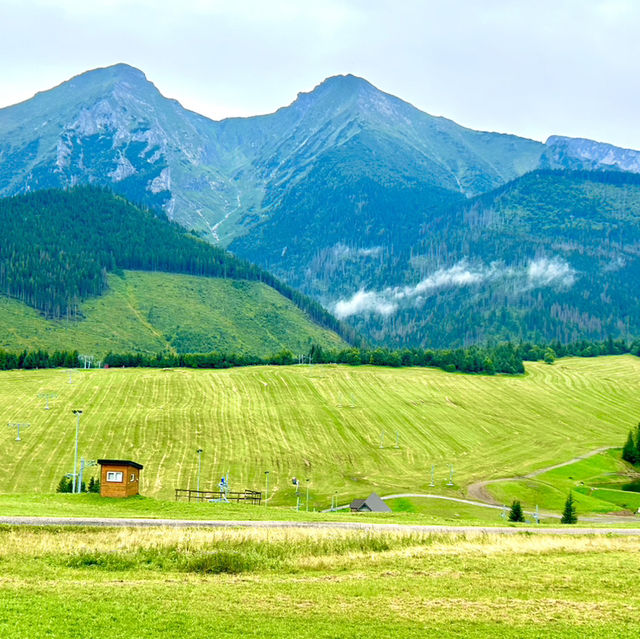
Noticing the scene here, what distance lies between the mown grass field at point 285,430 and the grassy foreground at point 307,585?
64353 millimetres

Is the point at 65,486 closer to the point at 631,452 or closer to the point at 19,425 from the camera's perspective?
the point at 19,425

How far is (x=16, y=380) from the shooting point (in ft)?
539

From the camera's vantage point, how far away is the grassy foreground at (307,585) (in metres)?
25.6

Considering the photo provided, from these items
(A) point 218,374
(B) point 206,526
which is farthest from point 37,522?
(A) point 218,374

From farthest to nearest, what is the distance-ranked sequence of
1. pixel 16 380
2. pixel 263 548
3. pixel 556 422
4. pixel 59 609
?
pixel 556 422 → pixel 16 380 → pixel 263 548 → pixel 59 609

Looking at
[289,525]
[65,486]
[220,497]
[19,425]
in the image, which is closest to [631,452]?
[220,497]

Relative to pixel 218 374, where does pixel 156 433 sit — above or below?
below

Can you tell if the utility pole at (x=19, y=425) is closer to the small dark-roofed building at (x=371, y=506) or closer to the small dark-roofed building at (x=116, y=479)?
the small dark-roofed building at (x=371, y=506)

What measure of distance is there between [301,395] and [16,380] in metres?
69.7

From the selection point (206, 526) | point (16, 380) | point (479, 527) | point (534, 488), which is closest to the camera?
point (206, 526)

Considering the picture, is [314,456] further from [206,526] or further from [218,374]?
[206,526]

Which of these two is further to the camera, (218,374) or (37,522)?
(218,374)

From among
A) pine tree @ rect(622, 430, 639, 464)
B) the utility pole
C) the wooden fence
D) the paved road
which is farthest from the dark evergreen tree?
pine tree @ rect(622, 430, 639, 464)

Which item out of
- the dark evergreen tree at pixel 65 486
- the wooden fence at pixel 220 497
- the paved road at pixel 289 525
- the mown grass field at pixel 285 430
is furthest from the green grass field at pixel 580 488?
the dark evergreen tree at pixel 65 486
